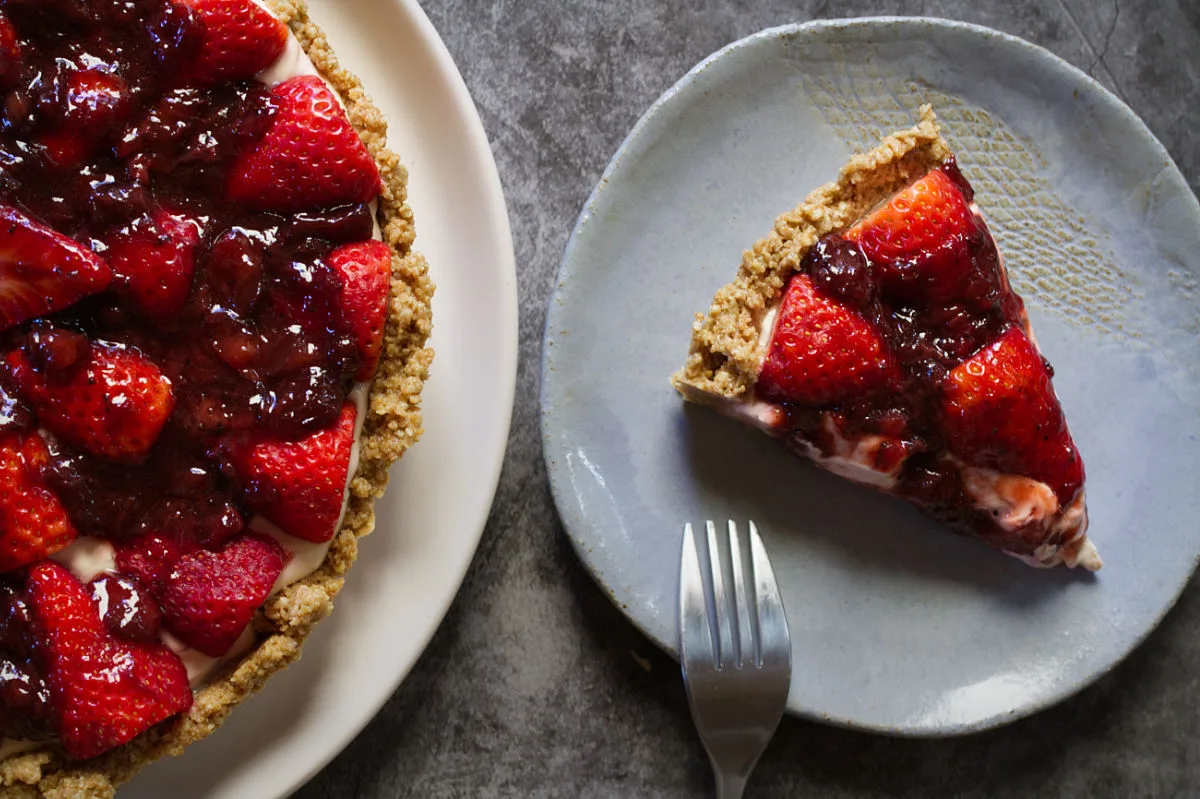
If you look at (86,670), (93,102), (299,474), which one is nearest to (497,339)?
(299,474)

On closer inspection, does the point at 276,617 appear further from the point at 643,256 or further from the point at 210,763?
the point at 643,256

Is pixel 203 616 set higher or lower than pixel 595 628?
higher

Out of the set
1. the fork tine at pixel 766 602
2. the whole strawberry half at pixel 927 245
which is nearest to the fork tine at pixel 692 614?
the fork tine at pixel 766 602

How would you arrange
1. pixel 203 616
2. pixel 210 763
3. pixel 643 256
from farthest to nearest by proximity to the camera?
1. pixel 643 256
2. pixel 210 763
3. pixel 203 616

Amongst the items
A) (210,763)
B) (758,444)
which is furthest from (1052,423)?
(210,763)

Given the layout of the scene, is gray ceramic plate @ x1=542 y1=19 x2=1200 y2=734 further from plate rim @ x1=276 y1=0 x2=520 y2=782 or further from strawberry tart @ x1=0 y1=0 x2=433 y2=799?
strawberry tart @ x1=0 y1=0 x2=433 y2=799

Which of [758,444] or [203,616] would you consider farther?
[758,444]

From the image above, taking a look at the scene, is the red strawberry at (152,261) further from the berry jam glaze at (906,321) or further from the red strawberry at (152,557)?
the berry jam glaze at (906,321)
